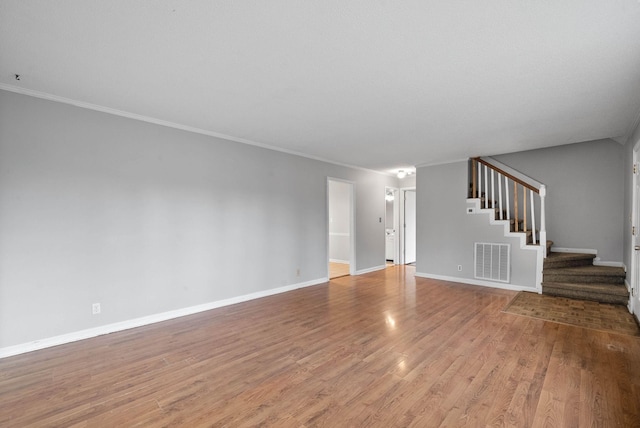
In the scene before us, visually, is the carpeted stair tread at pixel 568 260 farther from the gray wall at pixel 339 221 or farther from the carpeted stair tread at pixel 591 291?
the gray wall at pixel 339 221

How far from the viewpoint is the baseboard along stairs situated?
4.53 m

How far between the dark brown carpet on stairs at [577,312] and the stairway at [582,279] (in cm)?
13

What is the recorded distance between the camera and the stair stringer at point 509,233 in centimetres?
510

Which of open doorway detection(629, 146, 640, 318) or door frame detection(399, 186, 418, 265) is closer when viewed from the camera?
open doorway detection(629, 146, 640, 318)

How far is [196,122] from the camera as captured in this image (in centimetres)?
388

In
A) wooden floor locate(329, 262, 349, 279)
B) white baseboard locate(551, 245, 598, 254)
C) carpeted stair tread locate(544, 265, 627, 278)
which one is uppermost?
white baseboard locate(551, 245, 598, 254)

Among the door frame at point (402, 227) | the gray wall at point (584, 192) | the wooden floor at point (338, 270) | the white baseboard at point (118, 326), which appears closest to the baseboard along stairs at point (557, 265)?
the gray wall at point (584, 192)

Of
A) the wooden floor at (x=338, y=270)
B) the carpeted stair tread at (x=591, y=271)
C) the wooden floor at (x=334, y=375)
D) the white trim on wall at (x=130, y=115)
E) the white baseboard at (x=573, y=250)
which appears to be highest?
the white trim on wall at (x=130, y=115)

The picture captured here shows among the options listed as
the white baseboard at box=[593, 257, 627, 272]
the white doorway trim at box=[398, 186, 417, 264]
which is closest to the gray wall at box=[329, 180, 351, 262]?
the white doorway trim at box=[398, 186, 417, 264]

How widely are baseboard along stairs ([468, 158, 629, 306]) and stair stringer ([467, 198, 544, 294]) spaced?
0.19 feet

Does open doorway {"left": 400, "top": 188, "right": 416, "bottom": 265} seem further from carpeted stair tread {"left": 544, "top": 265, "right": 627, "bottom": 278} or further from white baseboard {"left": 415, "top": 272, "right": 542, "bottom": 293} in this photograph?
carpeted stair tread {"left": 544, "top": 265, "right": 627, "bottom": 278}

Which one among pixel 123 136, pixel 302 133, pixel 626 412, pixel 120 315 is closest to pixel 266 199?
pixel 302 133

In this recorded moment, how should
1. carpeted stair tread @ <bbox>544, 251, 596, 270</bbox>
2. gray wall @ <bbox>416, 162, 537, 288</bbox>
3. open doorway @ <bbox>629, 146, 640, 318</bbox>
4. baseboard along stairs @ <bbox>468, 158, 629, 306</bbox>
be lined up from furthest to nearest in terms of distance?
1. gray wall @ <bbox>416, 162, 537, 288</bbox>
2. carpeted stair tread @ <bbox>544, 251, 596, 270</bbox>
3. baseboard along stairs @ <bbox>468, 158, 629, 306</bbox>
4. open doorway @ <bbox>629, 146, 640, 318</bbox>

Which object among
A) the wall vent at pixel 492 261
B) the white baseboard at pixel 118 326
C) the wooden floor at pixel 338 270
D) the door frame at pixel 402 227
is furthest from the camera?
the door frame at pixel 402 227
